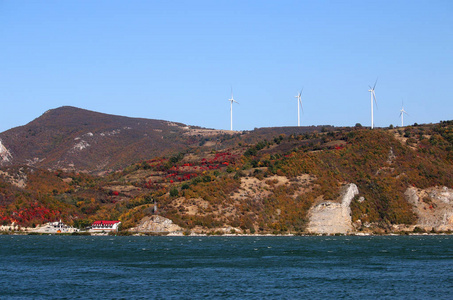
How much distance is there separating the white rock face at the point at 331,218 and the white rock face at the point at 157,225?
107 ft

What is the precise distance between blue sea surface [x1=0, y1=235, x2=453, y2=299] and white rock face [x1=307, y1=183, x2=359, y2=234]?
3369cm

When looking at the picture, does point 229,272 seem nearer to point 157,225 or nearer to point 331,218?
point 331,218

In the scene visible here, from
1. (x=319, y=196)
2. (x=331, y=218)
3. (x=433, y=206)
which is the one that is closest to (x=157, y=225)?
(x=319, y=196)

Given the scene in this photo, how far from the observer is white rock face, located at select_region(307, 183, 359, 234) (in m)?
139

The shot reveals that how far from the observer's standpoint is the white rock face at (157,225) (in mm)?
141250

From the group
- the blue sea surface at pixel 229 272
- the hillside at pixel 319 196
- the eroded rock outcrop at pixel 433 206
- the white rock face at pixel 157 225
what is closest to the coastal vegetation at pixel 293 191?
the hillside at pixel 319 196

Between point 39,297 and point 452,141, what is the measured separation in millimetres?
146382

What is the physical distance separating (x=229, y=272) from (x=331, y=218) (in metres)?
74.0

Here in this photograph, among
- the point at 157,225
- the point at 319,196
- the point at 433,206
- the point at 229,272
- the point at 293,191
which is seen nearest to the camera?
the point at 229,272

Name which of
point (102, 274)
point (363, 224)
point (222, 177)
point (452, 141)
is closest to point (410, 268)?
point (102, 274)

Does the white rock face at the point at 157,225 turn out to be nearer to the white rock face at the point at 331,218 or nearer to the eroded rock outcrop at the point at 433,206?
the white rock face at the point at 331,218

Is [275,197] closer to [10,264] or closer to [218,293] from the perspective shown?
[10,264]

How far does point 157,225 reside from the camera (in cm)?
14262

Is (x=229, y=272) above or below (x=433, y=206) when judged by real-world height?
below
